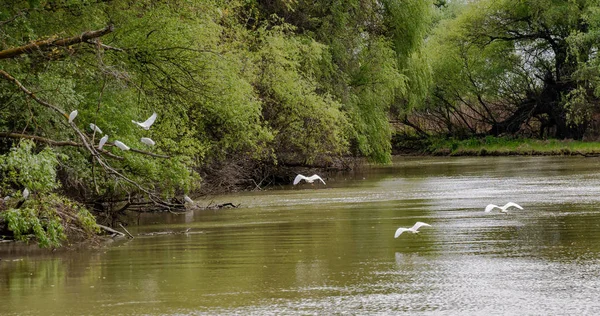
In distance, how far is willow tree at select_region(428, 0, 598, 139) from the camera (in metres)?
48.5

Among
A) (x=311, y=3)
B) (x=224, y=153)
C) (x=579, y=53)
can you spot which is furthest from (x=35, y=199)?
(x=579, y=53)

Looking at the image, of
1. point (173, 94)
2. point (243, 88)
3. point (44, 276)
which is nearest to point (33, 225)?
point (44, 276)

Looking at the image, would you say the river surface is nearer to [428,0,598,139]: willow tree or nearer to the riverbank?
the riverbank

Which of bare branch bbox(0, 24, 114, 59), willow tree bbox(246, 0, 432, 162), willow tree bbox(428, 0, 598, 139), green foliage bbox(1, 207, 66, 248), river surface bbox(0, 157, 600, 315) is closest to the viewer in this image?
river surface bbox(0, 157, 600, 315)

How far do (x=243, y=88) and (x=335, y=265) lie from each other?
1236 centimetres

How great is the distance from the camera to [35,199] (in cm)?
1440

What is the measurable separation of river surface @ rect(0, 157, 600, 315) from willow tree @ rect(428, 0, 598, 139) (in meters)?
28.0

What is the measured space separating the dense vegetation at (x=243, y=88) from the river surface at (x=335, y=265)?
127 centimetres

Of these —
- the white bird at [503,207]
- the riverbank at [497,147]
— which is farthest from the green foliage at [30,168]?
the riverbank at [497,147]

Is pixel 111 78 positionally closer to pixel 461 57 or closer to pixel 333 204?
pixel 333 204

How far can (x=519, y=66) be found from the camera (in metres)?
53.7

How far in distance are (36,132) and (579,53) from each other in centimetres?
3660

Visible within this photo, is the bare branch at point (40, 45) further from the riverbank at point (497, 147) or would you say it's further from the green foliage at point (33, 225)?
the riverbank at point (497, 147)

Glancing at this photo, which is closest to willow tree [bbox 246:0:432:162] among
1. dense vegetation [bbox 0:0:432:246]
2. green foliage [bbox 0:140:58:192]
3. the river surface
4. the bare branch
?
dense vegetation [bbox 0:0:432:246]
